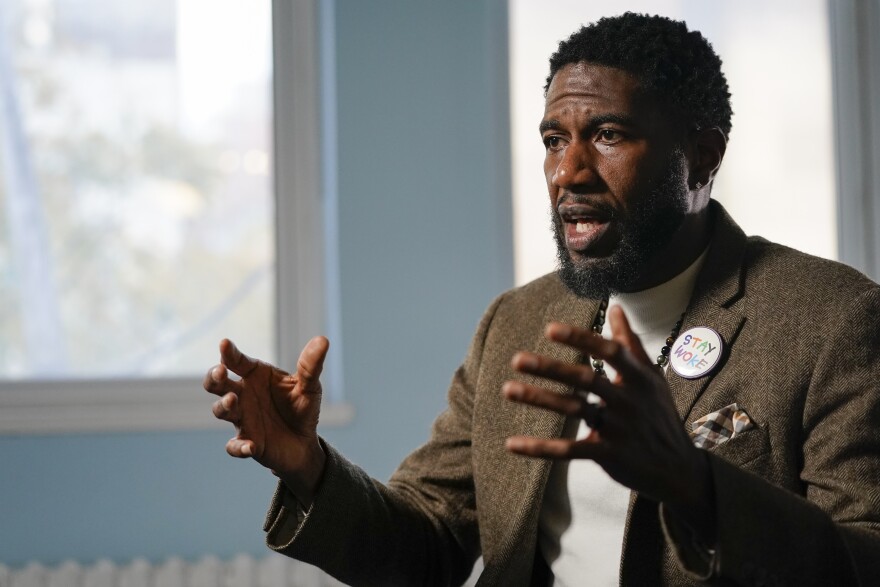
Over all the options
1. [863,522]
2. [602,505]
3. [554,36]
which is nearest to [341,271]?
[554,36]

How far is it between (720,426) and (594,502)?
0.84ft

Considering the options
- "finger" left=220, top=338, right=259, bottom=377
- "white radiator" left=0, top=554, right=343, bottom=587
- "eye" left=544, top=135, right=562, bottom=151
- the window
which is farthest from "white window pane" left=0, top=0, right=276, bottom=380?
"finger" left=220, top=338, right=259, bottom=377

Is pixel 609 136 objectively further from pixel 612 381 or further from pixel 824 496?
pixel 824 496

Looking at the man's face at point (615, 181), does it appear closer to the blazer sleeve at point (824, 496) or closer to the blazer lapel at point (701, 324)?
the blazer lapel at point (701, 324)

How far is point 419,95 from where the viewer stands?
9.84ft

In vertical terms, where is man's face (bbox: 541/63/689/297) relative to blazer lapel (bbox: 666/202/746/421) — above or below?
above

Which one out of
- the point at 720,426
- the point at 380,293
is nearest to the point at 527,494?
the point at 720,426

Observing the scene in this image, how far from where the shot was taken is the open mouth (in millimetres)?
1654

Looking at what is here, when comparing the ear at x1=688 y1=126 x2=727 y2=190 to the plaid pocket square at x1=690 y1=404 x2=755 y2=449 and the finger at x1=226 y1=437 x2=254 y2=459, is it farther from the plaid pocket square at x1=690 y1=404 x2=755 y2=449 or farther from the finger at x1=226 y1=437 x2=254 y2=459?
the finger at x1=226 y1=437 x2=254 y2=459

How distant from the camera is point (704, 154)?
69.2 inches

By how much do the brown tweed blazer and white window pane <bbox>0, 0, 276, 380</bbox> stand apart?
1.42 m

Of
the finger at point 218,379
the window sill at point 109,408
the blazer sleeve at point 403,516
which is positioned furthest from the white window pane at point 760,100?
the finger at point 218,379

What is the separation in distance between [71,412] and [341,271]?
90 cm

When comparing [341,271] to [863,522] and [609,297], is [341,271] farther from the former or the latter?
[863,522]
